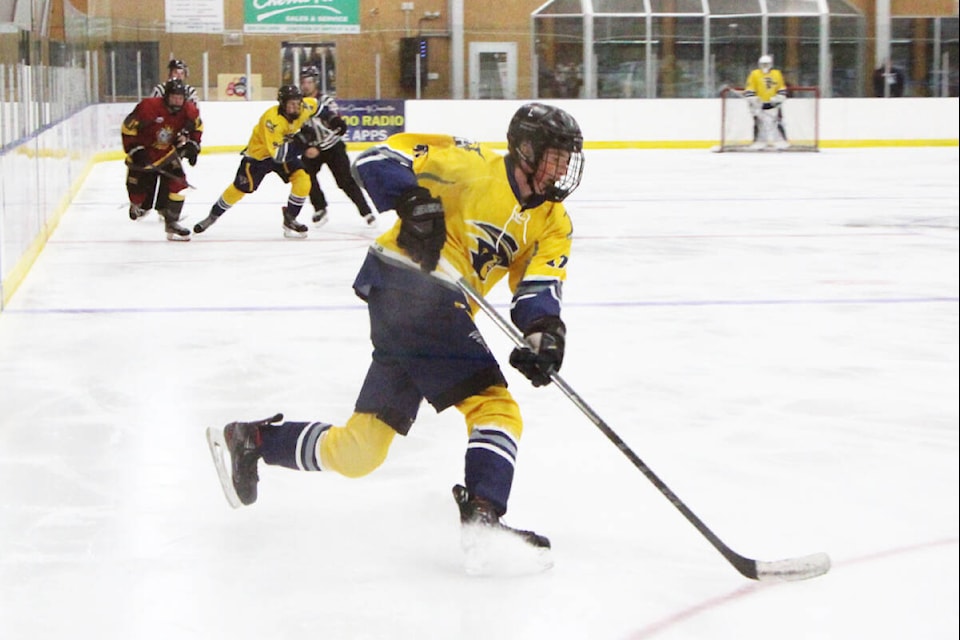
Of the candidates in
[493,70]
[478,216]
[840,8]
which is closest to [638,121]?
[493,70]

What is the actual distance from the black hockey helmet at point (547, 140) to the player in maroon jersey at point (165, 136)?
5.46 meters

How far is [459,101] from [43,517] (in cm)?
1274

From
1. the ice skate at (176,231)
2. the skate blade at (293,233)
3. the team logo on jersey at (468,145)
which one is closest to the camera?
the team logo on jersey at (468,145)

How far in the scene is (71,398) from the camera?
3562 mm

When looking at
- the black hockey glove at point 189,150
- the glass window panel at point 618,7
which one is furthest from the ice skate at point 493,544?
the glass window panel at point 618,7

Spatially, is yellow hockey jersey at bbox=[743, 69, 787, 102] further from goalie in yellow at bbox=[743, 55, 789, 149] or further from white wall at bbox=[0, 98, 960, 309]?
white wall at bbox=[0, 98, 960, 309]

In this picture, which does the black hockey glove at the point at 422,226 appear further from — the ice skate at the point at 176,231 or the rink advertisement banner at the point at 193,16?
the rink advertisement banner at the point at 193,16

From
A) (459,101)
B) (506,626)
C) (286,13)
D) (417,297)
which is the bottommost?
(506,626)

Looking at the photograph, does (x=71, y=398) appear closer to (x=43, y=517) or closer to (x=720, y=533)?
(x=43, y=517)

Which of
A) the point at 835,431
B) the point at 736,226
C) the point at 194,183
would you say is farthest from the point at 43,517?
the point at 194,183

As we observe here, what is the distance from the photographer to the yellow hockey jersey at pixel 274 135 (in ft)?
23.2

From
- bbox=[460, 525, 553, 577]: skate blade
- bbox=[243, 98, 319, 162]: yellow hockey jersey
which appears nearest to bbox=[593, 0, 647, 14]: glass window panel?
bbox=[243, 98, 319, 162]: yellow hockey jersey

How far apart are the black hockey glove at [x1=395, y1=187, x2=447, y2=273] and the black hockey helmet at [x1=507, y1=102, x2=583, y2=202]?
156 mm

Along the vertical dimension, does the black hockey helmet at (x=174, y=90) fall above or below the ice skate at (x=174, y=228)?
above
